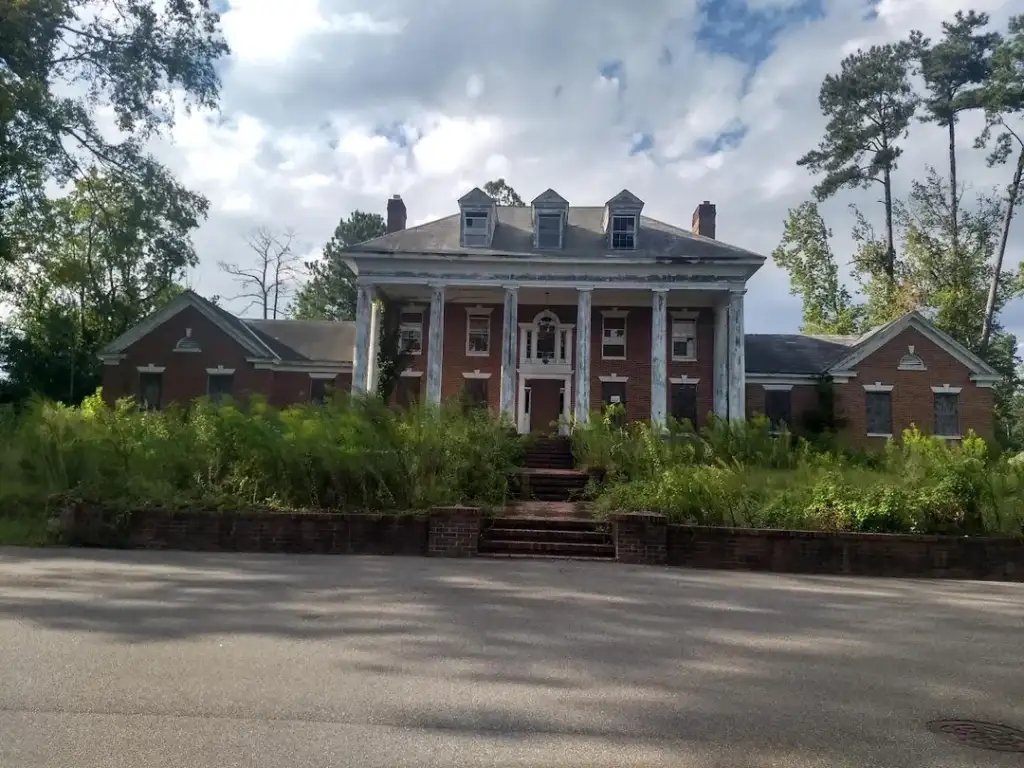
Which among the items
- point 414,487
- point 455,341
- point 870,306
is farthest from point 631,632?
point 870,306

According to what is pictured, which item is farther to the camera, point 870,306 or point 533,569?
point 870,306

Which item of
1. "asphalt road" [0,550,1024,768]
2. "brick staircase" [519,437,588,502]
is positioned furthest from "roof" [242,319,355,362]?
"asphalt road" [0,550,1024,768]

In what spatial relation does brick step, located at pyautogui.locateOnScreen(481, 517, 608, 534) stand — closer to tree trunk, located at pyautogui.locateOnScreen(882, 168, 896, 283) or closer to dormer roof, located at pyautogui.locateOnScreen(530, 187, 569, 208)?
dormer roof, located at pyautogui.locateOnScreen(530, 187, 569, 208)

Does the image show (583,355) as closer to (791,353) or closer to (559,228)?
(559,228)

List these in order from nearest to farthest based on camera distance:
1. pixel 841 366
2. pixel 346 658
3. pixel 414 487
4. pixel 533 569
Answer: pixel 346 658 < pixel 533 569 < pixel 414 487 < pixel 841 366

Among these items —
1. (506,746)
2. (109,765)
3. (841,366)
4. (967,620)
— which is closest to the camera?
(109,765)

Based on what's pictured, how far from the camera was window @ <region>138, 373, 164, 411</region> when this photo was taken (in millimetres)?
31438

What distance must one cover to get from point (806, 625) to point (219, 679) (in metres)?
5.31

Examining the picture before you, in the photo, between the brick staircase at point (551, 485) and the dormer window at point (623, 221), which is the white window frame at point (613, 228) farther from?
the brick staircase at point (551, 485)

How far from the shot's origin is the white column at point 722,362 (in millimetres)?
28781

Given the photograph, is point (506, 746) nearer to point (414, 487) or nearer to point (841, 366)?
point (414, 487)

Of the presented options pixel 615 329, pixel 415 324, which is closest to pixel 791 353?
pixel 615 329

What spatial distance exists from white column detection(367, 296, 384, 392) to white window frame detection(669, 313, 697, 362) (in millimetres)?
11587

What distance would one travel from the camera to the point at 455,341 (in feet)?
103
